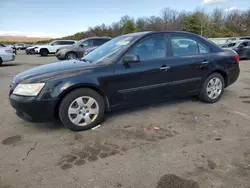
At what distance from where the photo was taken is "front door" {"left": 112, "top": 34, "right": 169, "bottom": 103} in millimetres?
3512

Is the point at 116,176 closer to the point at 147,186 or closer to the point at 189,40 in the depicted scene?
the point at 147,186

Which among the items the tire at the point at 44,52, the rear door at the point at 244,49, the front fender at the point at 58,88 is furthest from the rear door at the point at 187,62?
the tire at the point at 44,52

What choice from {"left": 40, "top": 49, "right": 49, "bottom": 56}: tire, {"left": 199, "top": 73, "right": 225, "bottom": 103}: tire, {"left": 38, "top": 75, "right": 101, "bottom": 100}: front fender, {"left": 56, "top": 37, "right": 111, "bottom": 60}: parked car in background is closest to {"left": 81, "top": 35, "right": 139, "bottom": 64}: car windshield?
{"left": 38, "top": 75, "right": 101, "bottom": 100}: front fender

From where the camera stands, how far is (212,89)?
4.57 metres

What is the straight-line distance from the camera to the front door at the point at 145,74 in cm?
351

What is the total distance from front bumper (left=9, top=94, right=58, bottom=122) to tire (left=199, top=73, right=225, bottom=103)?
3.09m

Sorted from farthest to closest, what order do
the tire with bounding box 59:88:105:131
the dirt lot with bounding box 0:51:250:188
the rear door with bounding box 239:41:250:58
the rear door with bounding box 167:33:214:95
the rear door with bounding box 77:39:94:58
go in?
1. the rear door with bounding box 239:41:250:58
2. the rear door with bounding box 77:39:94:58
3. the rear door with bounding box 167:33:214:95
4. the tire with bounding box 59:88:105:131
5. the dirt lot with bounding box 0:51:250:188

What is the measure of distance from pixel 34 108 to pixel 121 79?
4.69 ft

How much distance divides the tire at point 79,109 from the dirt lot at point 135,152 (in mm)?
142

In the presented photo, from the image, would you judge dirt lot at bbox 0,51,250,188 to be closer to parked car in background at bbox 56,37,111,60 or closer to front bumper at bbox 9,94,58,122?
front bumper at bbox 9,94,58,122

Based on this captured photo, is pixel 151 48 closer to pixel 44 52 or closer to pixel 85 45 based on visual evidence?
pixel 85 45

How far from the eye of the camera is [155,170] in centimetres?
235

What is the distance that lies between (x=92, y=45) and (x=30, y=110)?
36.3 feet

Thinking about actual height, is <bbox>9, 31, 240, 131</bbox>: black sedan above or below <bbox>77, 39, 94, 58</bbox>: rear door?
below
